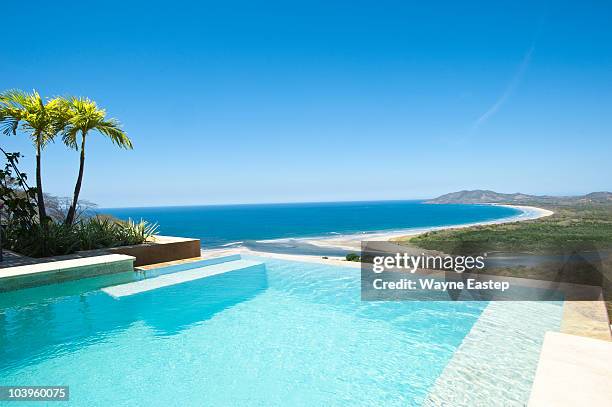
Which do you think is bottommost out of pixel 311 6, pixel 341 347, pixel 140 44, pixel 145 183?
pixel 341 347

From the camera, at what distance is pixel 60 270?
5.41 meters

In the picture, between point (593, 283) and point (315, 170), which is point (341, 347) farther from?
point (315, 170)

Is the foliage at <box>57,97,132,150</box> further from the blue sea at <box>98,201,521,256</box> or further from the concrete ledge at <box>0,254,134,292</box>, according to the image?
the blue sea at <box>98,201,521,256</box>

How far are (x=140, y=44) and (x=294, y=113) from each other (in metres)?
18.6

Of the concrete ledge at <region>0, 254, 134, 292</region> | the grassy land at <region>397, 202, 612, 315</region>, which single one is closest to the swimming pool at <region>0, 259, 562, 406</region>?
the concrete ledge at <region>0, 254, 134, 292</region>

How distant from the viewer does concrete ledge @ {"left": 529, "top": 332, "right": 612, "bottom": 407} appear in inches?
76.5

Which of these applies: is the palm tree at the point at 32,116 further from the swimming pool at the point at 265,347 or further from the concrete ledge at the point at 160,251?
the swimming pool at the point at 265,347

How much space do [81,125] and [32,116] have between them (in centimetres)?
87

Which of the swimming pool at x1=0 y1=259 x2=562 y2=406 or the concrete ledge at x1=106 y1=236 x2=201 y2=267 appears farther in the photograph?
the concrete ledge at x1=106 y1=236 x2=201 y2=267

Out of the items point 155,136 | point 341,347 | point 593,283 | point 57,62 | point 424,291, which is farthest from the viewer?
point 155,136

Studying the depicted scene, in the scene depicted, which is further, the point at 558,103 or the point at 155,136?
the point at 155,136

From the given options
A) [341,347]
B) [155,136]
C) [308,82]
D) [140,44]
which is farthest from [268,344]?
[155,136]

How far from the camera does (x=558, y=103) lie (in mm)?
18391

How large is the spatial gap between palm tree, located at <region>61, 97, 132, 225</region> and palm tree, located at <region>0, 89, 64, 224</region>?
0.25 m
